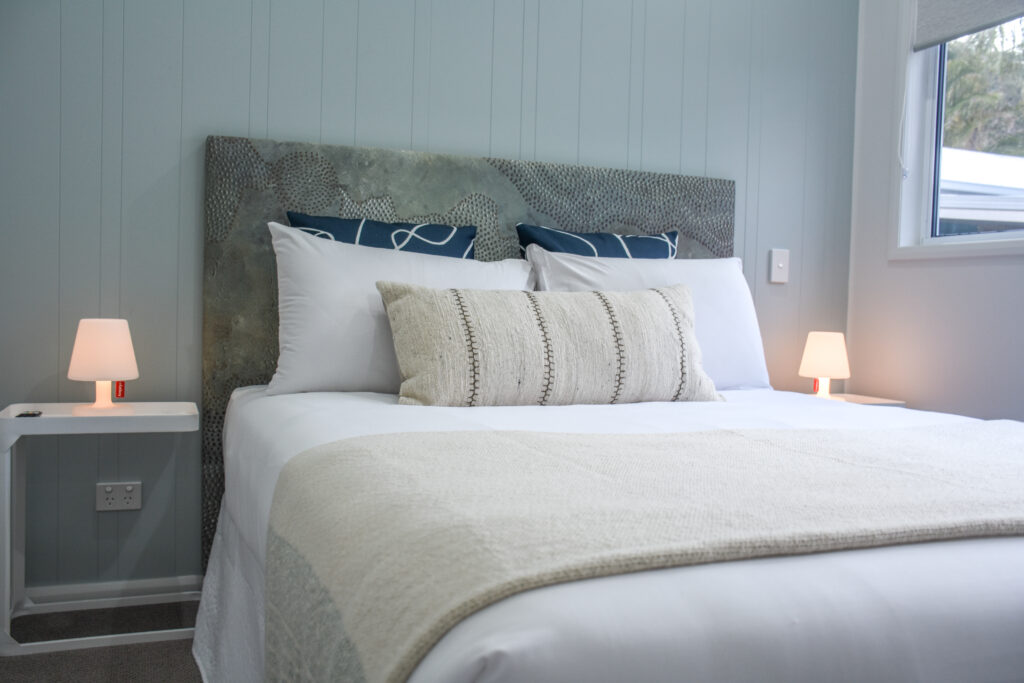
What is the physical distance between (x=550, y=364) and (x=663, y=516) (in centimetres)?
105

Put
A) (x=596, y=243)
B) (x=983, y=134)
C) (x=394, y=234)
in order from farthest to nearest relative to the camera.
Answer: (x=983, y=134)
(x=596, y=243)
(x=394, y=234)

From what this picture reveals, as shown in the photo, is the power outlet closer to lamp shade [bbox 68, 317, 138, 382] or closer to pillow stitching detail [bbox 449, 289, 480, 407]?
lamp shade [bbox 68, 317, 138, 382]

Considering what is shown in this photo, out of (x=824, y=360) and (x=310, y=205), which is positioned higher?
(x=310, y=205)

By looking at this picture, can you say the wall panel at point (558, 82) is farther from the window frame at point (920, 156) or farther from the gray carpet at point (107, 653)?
the gray carpet at point (107, 653)

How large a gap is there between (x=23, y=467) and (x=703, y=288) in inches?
74.7

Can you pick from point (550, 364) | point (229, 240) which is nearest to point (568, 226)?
point (550, 364)

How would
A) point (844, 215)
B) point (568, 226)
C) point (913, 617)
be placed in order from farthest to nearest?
1. point (844, 215)
2. point (568, 226)
3. point (913, 617)

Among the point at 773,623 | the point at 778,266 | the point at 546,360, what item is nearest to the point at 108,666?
the point at 546,360

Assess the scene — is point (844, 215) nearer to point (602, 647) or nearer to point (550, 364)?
point (550, 364)

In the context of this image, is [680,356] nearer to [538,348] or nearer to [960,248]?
[538,348]

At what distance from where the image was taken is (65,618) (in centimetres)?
212

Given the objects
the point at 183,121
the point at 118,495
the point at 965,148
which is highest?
the point at 965,148

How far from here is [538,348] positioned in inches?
75.4

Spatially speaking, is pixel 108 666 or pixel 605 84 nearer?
pixel 108 666
